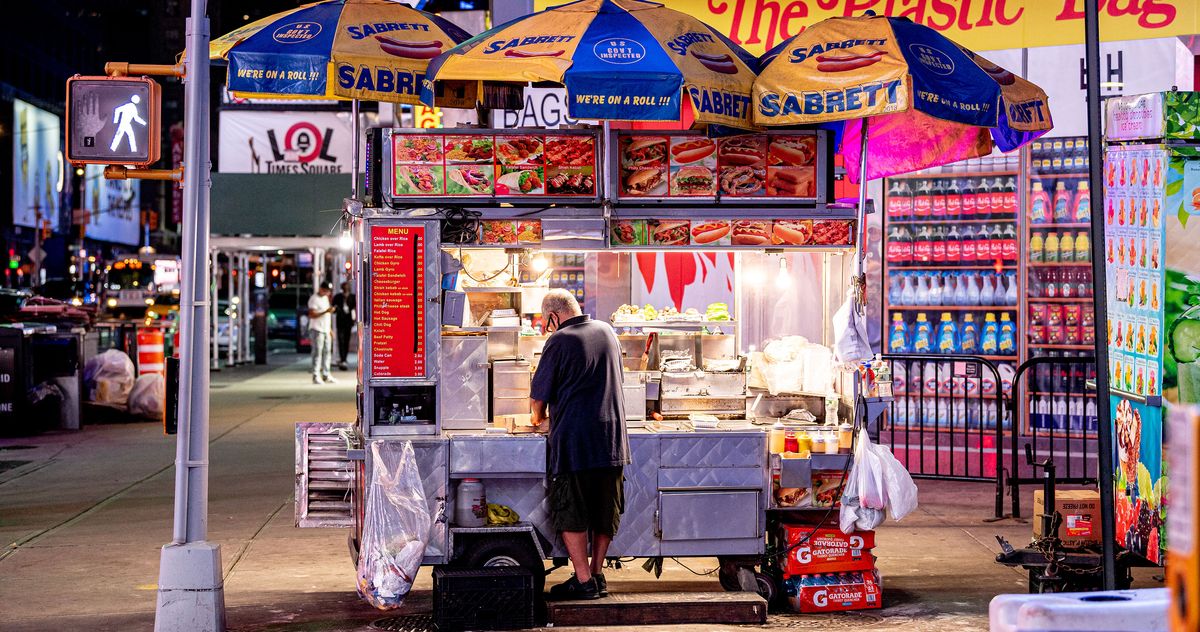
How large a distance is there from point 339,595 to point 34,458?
852 cm

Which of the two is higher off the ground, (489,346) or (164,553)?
(489,346)

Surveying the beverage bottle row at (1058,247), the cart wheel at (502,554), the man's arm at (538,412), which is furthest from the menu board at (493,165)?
the beverage bottle row at (1058,247)

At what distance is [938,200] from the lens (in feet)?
44.4

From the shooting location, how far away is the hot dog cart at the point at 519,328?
319 inches

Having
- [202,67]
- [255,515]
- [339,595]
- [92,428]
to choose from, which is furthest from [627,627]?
[92,428]

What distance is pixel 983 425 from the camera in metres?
13.4

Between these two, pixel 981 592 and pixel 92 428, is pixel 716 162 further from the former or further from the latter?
pixel 92 428

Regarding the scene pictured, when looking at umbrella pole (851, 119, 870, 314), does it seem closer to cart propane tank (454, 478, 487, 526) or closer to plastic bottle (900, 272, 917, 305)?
cart propane tank (454, 478, 487, 526)

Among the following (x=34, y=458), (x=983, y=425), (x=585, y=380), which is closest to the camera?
(x=585, y=380)

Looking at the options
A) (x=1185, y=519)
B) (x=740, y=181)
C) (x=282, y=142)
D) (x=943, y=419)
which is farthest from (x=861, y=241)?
(x=282, y=142)

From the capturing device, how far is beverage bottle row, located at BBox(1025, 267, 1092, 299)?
13234 mm

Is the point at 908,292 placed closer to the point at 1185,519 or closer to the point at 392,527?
the point at 392,527

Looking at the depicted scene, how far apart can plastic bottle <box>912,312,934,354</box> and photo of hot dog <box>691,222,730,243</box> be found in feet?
19.3

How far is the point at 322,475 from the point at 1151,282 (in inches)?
207
